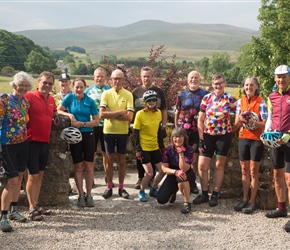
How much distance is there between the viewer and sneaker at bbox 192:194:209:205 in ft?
21.4

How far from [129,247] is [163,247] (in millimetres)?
410

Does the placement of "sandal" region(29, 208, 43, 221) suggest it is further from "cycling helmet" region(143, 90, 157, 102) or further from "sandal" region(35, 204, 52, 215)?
"cycling helmet" region(143, 90, 157, 102)

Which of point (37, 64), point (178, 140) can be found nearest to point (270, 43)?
point (178, 140)

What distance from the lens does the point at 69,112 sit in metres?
6.29

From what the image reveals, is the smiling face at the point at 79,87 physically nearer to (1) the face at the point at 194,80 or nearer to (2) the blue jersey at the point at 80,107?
(2) the blue jersey at the point at 80,107

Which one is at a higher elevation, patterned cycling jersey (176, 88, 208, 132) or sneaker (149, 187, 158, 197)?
patterned cycling jersey (176, 88, 208, 132)

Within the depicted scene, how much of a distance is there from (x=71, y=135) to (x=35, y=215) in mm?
1226

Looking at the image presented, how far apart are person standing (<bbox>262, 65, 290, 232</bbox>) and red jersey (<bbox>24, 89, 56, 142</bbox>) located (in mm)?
3066

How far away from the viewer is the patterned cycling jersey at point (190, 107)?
668 cm

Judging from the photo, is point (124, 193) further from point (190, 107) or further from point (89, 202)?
point (190, 107)

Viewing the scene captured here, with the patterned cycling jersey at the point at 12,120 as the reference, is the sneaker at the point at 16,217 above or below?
below

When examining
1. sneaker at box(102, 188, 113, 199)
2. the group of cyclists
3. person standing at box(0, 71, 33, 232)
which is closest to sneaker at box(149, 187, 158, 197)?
the group of cyclists

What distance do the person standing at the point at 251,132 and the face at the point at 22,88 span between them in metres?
3.03

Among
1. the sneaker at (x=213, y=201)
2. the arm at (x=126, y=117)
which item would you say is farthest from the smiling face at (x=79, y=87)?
the sneaker at (x=213, y=201)
